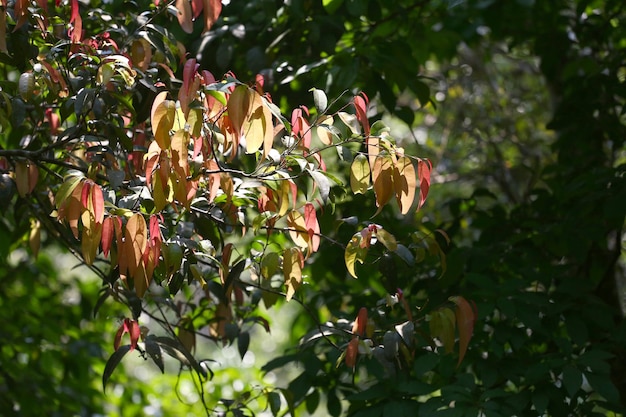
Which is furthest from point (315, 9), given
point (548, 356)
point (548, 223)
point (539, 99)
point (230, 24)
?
point (539, 99)

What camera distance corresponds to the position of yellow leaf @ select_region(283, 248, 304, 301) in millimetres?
1686

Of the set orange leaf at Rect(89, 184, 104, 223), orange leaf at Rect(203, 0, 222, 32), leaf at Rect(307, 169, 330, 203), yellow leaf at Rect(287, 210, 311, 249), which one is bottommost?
yellow leaf at Rect(287, 210, 311, 249)

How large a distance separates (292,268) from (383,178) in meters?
0.30

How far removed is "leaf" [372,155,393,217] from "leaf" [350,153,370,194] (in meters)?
0.05

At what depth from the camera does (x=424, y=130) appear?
5316 millimetres

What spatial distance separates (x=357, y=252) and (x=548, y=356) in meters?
0.84

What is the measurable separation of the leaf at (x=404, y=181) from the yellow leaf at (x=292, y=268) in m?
0.26

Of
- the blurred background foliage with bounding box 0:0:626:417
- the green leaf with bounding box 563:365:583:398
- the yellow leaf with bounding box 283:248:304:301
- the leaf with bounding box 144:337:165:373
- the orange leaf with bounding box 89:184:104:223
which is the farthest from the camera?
the blurred background foliage with bounding box 0:0:626:417

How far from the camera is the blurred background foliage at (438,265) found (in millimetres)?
2164

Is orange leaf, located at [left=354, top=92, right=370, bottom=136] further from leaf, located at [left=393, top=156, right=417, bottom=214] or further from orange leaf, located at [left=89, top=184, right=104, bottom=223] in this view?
orange leaf, located at [left=89, top=184, right=104, bottom=223]

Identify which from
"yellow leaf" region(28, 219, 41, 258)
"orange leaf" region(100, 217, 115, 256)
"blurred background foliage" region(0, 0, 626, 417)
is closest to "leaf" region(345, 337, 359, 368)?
"blurred background foliage" region(0, 0, 626, 417)

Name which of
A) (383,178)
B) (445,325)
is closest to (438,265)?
(445,325)

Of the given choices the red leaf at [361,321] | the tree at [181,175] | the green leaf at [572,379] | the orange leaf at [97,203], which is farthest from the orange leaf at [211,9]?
the green leaf at [572,379]

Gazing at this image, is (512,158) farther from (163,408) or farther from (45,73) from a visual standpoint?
(45,73)
